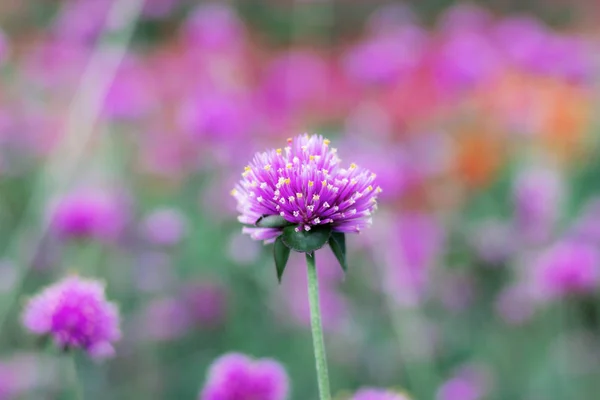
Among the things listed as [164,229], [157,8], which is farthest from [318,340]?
[157,8]

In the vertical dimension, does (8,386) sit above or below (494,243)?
below

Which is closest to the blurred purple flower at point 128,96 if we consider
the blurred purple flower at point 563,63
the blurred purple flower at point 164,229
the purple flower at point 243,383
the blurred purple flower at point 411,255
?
the blurred purple flower at point 164,229

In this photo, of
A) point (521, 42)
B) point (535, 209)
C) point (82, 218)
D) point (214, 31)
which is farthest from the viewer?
point (214, 31)

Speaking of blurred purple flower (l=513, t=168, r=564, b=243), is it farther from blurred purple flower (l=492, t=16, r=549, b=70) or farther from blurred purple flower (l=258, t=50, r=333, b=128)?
blurred purple flower (l=258, t=50, r=333, b=128)

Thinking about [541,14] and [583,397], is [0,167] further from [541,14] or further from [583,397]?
[541,14]

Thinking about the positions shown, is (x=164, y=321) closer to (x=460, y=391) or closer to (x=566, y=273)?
(x=460, y=391)

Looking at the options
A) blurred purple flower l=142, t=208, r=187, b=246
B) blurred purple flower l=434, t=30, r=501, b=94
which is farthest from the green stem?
blurred purple flower l=434, t=30, r=501, b=94

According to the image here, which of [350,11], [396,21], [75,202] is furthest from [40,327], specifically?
[350,11]
